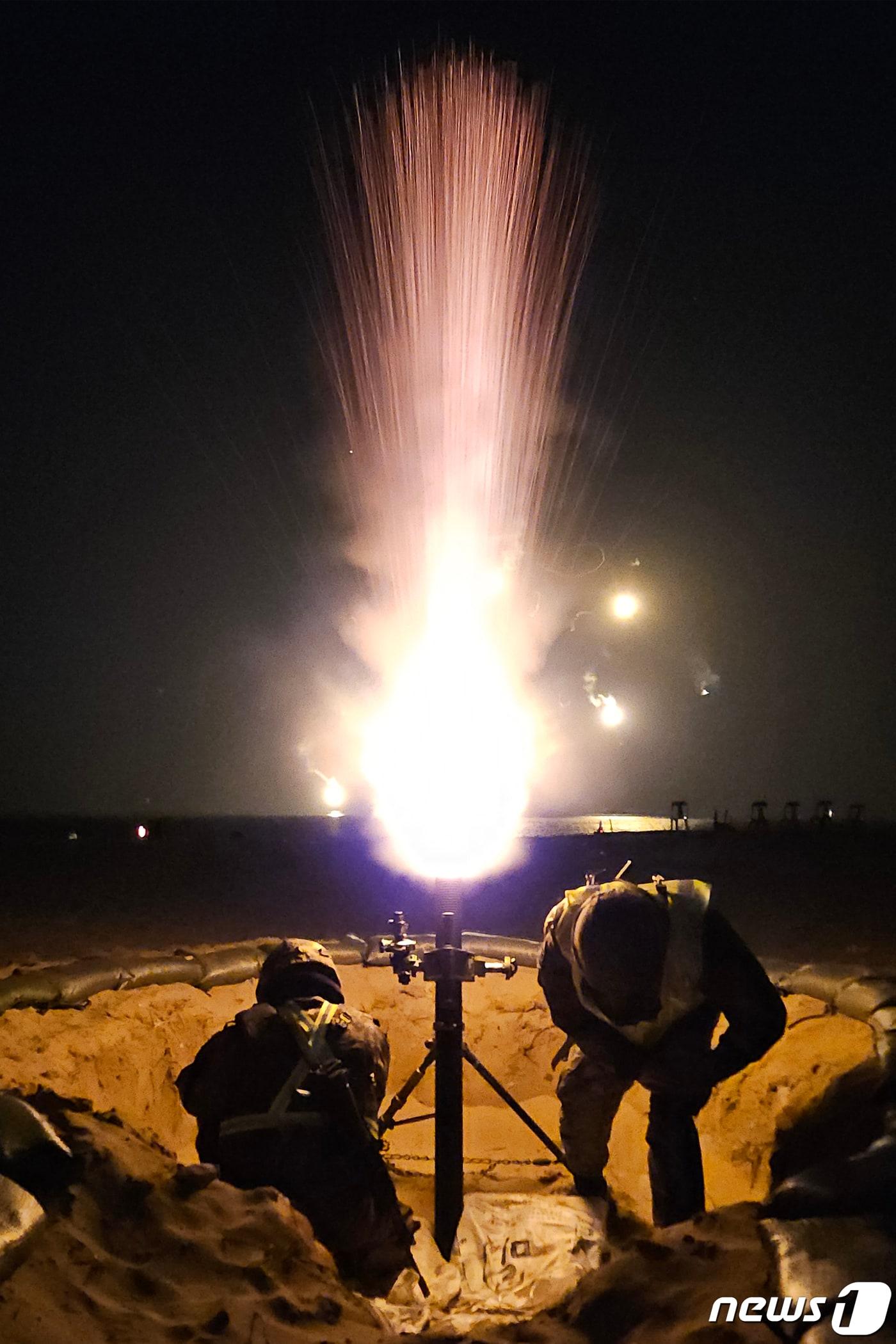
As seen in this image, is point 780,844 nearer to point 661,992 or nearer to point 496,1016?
point 496,1016

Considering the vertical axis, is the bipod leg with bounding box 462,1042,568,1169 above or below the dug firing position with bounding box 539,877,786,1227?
below

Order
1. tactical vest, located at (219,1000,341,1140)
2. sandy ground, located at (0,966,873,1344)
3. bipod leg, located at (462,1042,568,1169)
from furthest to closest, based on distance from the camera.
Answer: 1. bipod leg, located at (462,1042,568,1169)
2. tactical vest, located at (219,1000,341,1140)
3. sandy ground, located at (0,966,873,1344)

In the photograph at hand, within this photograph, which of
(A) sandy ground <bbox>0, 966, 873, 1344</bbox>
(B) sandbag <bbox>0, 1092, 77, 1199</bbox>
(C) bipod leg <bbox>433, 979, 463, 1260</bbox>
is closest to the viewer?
(A) sandy ground <bbox>0, 966, 873, 1344</bbox>

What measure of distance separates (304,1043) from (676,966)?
5.60 feet

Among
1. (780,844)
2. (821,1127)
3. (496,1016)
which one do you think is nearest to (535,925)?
(496,1016)

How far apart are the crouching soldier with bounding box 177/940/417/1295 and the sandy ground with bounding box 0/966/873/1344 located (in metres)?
0.28

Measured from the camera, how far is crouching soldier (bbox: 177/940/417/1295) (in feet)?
11.0

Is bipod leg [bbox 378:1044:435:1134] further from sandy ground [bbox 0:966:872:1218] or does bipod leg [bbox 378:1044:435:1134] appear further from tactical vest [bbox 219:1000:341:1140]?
tactical vest [bbox 219:1000:341:1140]

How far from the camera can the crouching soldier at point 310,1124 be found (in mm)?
3357

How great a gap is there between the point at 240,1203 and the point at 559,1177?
2.83 m

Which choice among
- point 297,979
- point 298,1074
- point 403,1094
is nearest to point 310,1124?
point 298,1074

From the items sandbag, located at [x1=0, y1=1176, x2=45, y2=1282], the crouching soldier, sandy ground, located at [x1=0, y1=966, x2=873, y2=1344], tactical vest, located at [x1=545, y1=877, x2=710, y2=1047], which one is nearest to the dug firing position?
tactical vest, located at [x1=545, y1=877, x2=710, y2=1047]

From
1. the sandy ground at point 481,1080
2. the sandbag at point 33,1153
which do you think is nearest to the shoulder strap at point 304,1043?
the sandbag at point 33,1153

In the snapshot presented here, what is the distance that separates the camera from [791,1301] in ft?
7.35
